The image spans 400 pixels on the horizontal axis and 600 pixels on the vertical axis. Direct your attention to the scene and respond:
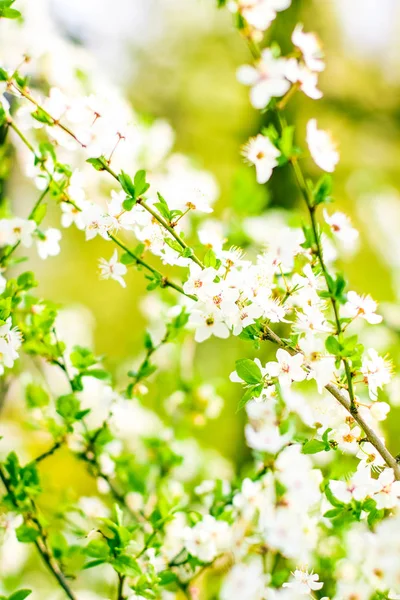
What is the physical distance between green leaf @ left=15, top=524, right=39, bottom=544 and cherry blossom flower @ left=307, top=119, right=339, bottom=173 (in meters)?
0.85

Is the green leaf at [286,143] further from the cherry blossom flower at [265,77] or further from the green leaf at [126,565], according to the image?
the green leaf at [126,565]

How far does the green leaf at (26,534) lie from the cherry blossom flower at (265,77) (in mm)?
876

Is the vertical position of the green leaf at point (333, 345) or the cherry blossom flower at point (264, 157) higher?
the cherry blossom flower at point (264, 157)

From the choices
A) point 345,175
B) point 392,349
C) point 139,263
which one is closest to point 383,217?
point 345,175

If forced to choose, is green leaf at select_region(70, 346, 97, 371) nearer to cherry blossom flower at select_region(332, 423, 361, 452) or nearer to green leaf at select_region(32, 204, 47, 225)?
green leaf at select_region(32, 204, 47, 225)

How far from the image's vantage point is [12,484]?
1.17 m

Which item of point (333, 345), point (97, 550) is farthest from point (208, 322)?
point (97, 550)

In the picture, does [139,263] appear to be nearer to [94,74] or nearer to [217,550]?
[217,550]

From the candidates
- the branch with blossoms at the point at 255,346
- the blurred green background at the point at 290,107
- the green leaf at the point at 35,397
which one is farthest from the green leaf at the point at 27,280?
the blurred green background at the point at 290,107

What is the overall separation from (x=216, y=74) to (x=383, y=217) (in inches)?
81.0

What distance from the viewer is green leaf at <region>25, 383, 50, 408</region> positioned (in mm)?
1421

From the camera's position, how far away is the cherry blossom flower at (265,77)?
0.78 meters

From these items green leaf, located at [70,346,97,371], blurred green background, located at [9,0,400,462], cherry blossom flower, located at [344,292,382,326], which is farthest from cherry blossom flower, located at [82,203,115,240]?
blurred green background, located at [9,0,400,462]

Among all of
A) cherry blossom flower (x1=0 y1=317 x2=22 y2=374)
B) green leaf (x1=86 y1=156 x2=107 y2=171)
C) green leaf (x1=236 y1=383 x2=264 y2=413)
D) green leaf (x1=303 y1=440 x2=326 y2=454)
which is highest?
green leaf (x1=86 y1=156 x2=107 y2=171)
